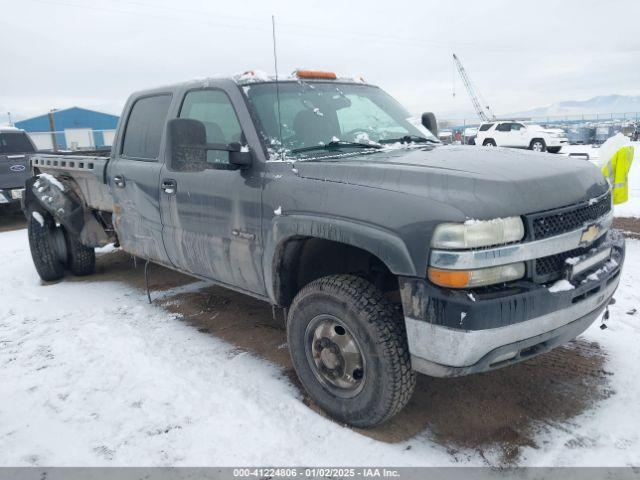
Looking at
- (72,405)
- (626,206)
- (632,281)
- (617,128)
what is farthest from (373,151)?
(617,128)

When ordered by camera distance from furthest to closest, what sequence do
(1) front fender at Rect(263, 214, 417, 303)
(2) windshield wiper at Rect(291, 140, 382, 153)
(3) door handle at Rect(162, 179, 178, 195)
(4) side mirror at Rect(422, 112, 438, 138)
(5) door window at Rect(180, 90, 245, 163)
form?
(4) side mirror at Rect(422, 112, 438, 138), (3) door handle at Rect(162, 179, 178, 195), (5) door window at Rect(180, 90, 245, 163), (2) windshield wiper at Rect(291, 140, 382, 153), (1) front fender at Rect(263, 214, 417, 303)

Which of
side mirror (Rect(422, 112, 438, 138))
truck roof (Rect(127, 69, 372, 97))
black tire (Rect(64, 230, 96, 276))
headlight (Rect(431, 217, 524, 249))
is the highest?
truck roof (Rect(127, 69, 372, 97))

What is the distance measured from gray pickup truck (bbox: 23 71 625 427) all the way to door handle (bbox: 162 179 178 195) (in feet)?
0.05

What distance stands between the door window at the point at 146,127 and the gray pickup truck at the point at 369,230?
0.03 m

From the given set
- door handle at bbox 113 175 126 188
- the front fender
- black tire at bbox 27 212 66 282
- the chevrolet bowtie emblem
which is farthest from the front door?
black tire at bbox 27 212 66 282

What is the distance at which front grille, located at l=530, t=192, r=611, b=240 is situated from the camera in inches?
93.0

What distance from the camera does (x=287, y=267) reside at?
3.09 metres

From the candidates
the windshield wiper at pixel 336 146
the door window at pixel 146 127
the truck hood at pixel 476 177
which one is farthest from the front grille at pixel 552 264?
Answer: the door window at pixel 146 127

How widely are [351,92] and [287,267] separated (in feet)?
5.25

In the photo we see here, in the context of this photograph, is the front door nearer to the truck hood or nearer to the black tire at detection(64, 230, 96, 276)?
the truck hood

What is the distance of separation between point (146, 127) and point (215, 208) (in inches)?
57.2

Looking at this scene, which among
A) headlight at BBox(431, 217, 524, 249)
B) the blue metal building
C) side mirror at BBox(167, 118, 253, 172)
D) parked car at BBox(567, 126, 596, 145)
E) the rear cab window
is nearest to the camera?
headlight at BBox(431, 217, 524, 249)

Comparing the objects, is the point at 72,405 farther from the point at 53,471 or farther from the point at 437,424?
the point at 437,424

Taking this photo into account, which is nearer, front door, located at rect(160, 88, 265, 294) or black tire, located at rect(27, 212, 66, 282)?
front door, located at rect(160, 88, 265, 294)
